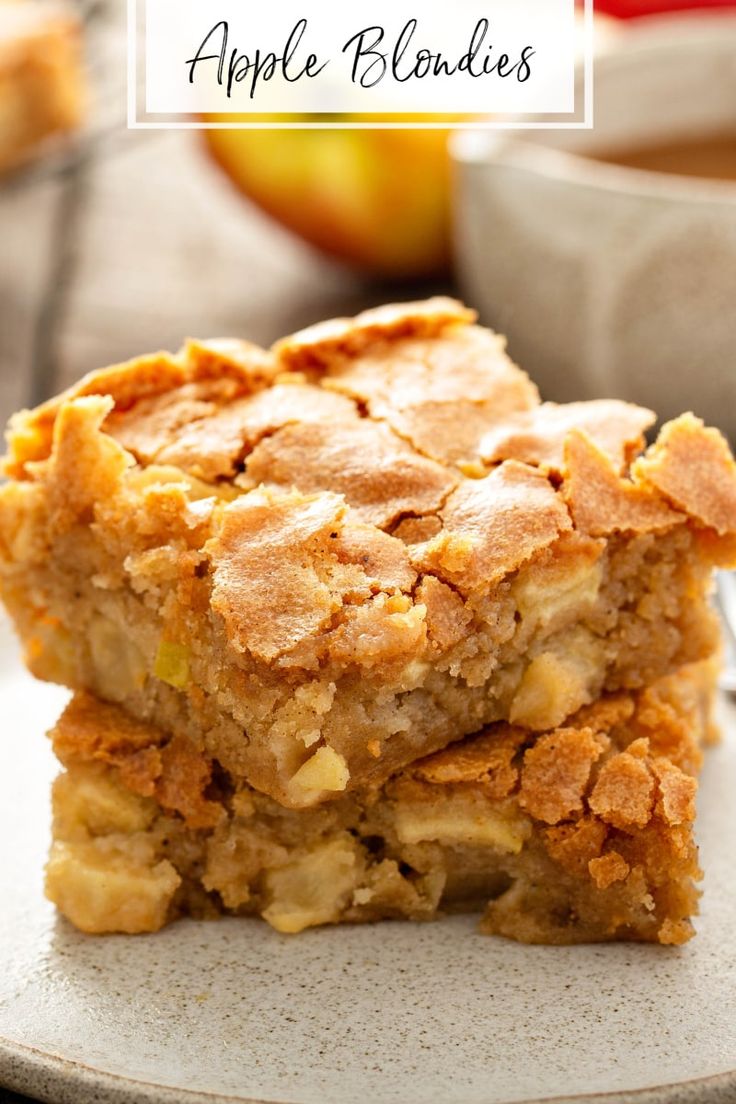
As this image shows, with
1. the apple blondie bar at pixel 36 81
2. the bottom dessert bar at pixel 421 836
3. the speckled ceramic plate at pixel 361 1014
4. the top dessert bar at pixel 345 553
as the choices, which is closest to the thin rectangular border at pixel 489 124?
the apple blondie bar at pixel 36 81

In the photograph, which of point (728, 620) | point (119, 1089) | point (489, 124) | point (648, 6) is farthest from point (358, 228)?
point (119, 1089)

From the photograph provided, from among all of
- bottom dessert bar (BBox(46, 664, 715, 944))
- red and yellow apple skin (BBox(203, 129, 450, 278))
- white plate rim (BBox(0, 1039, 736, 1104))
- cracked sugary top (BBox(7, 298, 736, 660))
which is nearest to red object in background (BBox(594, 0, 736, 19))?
red and yellow apple skin (BBox(203, 129, 450, 278))

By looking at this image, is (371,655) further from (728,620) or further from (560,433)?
(728,620)

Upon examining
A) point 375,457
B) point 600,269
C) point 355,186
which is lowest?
point 375,457

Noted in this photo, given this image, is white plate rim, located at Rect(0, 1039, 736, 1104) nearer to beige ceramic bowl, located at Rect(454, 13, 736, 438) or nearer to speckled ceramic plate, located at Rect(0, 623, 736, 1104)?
speckled ceramic plate, located at Rect(0, 623, 736, 1104)

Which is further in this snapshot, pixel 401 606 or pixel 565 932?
pixel 565 932

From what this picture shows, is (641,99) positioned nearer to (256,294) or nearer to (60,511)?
(256,294)

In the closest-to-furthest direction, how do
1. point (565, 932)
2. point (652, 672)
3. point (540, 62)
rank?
point (565, 932)
point (652, 672)
point (540, 62)

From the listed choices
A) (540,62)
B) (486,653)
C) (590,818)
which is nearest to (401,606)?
(486,653)
